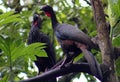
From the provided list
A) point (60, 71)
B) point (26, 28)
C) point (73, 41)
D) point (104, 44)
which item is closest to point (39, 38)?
point (26, 28)

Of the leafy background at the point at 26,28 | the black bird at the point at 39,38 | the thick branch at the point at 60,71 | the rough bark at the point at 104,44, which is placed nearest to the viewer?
the rough bark at the point at 104,44

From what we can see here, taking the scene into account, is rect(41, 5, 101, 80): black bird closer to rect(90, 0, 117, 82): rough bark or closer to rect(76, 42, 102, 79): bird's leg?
rect(76, 42, 102, 79): bird's leg

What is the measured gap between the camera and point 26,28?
4.48m

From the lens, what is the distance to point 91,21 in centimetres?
443

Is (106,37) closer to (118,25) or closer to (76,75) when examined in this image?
(118,25)

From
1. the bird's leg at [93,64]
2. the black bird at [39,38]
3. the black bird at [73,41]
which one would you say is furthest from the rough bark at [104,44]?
the black bird at [39,38]

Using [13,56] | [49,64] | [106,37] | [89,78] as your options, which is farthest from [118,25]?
[49,64]

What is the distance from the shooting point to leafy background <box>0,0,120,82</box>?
6.57 feet

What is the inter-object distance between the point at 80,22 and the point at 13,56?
100 inches

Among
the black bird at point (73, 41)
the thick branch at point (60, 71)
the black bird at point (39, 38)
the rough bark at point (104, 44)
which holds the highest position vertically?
the rough bark at point (104, 44)

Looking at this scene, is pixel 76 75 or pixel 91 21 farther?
pixel 91 21

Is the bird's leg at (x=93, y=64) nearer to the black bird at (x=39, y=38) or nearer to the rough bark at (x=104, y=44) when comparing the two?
the rough bark at (x=104, y=44)

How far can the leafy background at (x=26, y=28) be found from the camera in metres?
2.00

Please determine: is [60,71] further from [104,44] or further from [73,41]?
[73,41]
